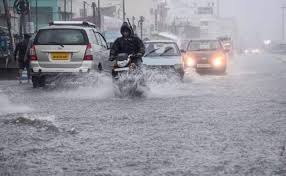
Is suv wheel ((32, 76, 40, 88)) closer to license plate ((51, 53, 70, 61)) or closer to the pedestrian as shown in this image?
license plate ((51, 53, 70, 61))

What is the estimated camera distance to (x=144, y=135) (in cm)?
778

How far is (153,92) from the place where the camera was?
48.9 feet

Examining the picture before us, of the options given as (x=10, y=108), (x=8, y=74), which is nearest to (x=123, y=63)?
(x=10, y=108)

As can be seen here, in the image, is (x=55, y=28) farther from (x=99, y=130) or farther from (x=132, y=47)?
(x=99, y=130)

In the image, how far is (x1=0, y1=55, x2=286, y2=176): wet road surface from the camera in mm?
5879

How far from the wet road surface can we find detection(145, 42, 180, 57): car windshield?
5.74 meters

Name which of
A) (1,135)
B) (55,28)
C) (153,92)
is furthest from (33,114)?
(55,28)

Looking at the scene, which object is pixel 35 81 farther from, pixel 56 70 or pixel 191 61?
pixel 191 61

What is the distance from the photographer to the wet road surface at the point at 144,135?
588 centimetres

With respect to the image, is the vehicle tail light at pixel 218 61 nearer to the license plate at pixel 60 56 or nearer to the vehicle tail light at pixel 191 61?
the vehicle tail light at pixel 191 61

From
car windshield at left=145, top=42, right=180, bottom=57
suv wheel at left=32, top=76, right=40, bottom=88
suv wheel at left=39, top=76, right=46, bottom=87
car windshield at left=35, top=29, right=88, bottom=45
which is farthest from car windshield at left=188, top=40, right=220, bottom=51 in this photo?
car windshield at left=35, top=29, right=88, bottom=45

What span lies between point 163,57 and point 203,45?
7.14m

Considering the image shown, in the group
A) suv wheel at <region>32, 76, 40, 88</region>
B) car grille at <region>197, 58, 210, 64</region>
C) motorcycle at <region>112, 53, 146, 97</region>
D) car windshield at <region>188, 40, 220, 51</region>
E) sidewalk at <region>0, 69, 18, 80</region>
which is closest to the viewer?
motorcycle at <region>112, 53, 146, 97</region>

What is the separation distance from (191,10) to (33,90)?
125 m
